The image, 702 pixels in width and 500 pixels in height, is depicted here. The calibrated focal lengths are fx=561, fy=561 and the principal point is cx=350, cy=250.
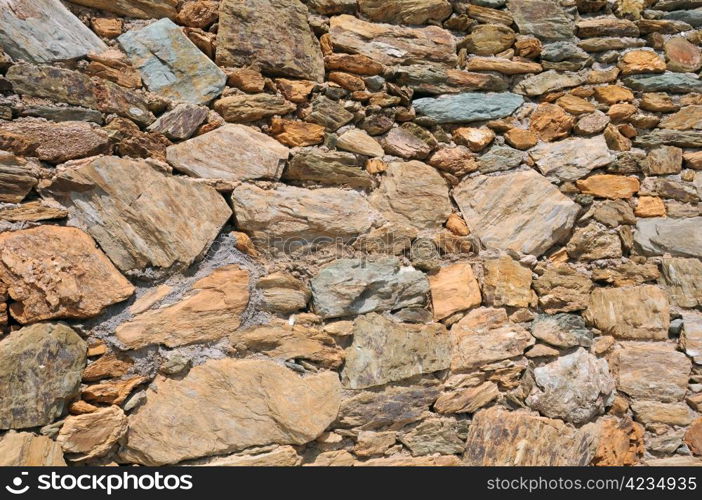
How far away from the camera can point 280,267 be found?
2.03 m

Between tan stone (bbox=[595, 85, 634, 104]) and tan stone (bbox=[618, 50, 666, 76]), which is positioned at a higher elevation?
tan stone (bbox=[618, 50, 666, 76])

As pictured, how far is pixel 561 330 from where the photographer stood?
234 cm

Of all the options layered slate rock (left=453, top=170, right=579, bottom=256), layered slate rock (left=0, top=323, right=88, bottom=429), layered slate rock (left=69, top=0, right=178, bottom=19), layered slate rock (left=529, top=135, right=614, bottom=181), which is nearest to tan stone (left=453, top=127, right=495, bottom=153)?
layered slate rock (left=453, top=170, right=579, bottom=256)

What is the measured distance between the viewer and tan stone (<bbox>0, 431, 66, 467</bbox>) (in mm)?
1555

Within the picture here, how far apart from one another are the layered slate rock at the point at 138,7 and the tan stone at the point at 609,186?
1.80m

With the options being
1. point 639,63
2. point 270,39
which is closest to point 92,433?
point 270,39

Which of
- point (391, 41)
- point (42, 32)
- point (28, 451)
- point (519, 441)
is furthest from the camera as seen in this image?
point (391, 41)

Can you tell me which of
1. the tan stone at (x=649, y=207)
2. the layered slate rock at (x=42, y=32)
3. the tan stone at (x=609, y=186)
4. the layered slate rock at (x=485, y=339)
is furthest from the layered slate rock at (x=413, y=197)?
the layered slate rock at (x=42, y=32)

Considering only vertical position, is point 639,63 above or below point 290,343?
above

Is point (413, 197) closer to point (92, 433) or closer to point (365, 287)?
point (365, 287)

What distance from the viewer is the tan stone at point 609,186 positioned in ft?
8.09

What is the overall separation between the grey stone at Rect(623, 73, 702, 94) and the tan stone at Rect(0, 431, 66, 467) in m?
2.71

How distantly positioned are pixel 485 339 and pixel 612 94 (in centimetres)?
129

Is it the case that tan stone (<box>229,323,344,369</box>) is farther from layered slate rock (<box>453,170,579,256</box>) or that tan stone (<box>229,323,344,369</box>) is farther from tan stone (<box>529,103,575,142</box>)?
tan stone (<box>529,103,575,142</box>)
